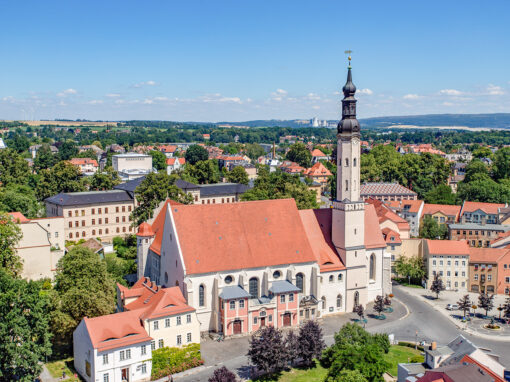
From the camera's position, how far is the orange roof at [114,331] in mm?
43219

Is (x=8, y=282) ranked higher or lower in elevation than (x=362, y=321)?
higher

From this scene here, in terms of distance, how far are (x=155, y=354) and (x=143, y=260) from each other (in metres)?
19.4

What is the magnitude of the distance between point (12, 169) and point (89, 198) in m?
42.5

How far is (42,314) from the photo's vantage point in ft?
147

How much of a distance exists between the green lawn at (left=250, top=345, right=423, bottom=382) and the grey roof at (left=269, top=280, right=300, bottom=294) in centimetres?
915

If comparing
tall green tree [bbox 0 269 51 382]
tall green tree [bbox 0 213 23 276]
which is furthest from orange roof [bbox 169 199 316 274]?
tall green tree [bbox 0 213 23 276]

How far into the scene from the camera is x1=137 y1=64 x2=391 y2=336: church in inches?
2154

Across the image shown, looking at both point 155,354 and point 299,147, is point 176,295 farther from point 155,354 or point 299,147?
point 299,147

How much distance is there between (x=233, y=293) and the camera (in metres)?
54.2

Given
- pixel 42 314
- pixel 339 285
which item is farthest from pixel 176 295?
pixel 339 285

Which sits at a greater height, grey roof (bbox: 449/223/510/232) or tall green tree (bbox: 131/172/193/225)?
tall green tree (bbox: 131/172/193/225)

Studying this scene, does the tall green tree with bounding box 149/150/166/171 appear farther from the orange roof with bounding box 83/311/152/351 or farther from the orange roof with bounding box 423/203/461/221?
the orange roof with bounding box 83/311/152/351

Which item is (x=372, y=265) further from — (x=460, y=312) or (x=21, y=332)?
(x=21, y=332)

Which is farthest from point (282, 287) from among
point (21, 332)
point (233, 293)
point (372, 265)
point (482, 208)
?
point (482, 208)
